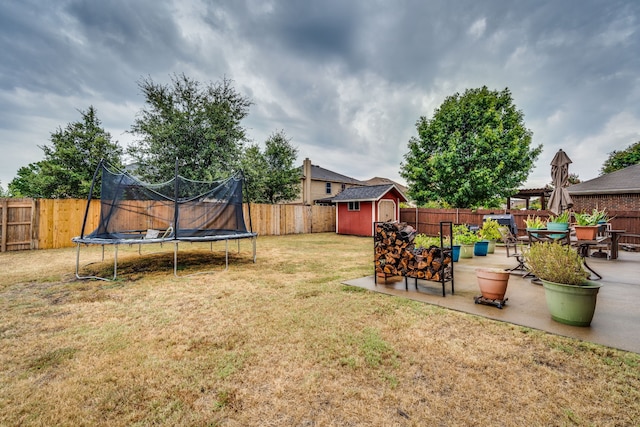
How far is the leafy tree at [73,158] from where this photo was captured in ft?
53.2

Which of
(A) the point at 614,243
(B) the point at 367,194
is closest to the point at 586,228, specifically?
(A) the point at 614,243

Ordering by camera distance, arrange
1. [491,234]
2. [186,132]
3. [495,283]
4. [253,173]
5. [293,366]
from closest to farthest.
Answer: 1. [293,366]
2. [495,283]
3. [491,234]
4. [186,132]
5. [253,173]

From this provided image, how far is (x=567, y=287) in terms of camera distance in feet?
9.08

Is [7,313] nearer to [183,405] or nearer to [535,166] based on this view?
[183,405]

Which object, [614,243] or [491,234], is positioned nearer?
[614,243]

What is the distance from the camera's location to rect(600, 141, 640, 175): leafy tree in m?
21.0

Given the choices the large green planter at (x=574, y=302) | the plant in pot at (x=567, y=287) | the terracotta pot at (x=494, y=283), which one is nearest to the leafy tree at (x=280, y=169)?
the terracotta pot at (x=494, y=283)

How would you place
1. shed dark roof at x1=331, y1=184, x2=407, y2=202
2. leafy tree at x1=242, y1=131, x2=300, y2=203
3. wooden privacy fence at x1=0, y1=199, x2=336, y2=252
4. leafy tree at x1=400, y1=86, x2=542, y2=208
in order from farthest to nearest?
leafy tree at x1=242, y1=131, x2=300, y2=203
shed dark roof at x1=331, y1=184, x2=407, y2=202
leafy tree at x1=400, y1=86, x2=542, y2=208
wooden privacy fence at x1=0, y1=199, x2=336, y2=252

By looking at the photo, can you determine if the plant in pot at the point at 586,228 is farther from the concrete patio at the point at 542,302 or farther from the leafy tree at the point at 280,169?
the leafy tree at the point at 280,169

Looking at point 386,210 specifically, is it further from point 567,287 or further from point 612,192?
point 567,287

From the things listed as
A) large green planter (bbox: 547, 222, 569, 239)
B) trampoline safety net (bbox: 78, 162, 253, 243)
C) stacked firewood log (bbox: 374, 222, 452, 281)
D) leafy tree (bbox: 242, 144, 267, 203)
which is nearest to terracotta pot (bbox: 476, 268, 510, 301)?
stacked firewood log (bbox: 374, 222, 452, 281)

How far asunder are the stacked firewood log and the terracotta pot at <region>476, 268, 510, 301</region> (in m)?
0.54

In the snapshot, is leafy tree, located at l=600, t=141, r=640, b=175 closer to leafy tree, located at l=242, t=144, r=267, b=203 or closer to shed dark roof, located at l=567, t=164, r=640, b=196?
shed dark roof, located at l=567, t=164, r=640, b=196

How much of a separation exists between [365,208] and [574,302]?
1268cm
